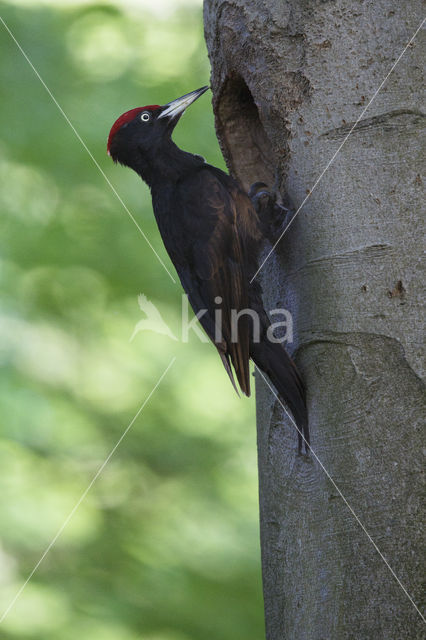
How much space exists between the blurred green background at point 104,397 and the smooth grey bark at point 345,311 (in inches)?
92.3

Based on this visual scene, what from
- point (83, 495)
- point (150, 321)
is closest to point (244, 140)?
point (150, 321)

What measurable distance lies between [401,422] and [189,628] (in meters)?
2.89

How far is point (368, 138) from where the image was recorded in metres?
1.99

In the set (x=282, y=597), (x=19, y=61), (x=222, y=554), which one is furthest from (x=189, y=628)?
(x=19, y=61)

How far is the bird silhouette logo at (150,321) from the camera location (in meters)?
4.66

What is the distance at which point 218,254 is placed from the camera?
8.30 ft

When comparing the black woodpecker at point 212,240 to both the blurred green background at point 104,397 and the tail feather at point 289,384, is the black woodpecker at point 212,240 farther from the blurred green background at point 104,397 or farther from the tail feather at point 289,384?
the blurred green background at point 104,397

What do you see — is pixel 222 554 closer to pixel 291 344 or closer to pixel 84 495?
pixel 84 495

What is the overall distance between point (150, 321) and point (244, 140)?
2.11 m

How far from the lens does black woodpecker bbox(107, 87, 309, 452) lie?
87.0 inches

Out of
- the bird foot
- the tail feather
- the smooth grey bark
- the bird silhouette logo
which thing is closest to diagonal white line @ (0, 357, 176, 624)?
the bird silhouette logo

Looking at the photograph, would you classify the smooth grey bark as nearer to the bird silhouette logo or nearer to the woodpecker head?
the woodpecker head

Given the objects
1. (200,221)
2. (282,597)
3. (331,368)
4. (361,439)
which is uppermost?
(200,221)

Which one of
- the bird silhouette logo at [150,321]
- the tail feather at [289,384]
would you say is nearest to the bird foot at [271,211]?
the tail feather at [289,384]
